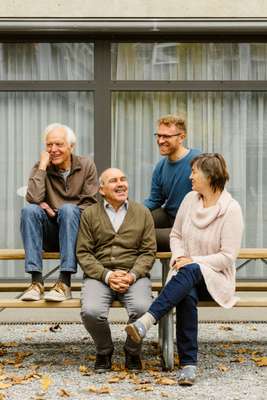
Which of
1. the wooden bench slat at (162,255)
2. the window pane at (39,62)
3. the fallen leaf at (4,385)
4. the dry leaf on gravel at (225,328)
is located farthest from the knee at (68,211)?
the window pane at (39,62)

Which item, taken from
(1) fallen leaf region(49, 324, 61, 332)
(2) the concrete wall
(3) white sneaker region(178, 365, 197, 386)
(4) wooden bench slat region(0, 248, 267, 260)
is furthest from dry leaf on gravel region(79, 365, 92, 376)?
(2) the concrete wall

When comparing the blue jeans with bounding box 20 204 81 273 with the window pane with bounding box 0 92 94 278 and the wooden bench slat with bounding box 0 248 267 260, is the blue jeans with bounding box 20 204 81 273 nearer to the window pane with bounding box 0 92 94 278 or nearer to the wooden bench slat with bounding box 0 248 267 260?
the wooden bench slat with bounding box 0 248 267 260

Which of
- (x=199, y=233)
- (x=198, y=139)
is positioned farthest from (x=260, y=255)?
(x=198, y=139)

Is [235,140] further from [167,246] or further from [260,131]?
[167,246]

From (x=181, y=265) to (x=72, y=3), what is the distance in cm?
453

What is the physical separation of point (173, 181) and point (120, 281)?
1.12 metres

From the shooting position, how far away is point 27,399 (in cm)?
614

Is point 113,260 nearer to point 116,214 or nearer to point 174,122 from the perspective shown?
point 116,214

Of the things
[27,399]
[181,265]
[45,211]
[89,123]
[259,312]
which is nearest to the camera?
[27,399]

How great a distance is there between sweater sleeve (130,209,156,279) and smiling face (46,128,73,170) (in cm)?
82

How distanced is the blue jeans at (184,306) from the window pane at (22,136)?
14.1 ft

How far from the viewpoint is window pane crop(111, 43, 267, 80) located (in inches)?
417

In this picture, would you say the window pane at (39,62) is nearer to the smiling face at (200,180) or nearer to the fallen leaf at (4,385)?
the smiling face at (200,180)

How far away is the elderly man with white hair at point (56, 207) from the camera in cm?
705
